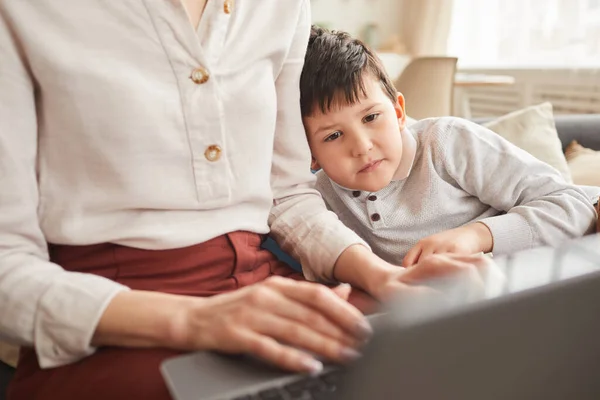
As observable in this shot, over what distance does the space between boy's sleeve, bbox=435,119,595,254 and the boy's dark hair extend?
7.2 inches

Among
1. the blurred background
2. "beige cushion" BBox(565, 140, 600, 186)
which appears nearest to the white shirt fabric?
"beige cushion" BBox(565, 140, 600, 186)

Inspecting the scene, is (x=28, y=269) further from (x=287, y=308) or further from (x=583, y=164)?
(x=583, y=164)

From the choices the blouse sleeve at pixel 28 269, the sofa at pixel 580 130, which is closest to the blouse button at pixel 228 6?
the blouse sleeve at pixel 28 269

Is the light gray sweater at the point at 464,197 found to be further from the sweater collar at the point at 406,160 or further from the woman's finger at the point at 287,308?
the woman's finger at the point at 287,308

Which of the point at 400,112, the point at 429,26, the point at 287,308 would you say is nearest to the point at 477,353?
the point at 287,308

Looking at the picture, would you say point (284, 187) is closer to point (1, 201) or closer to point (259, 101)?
point (259, 101)

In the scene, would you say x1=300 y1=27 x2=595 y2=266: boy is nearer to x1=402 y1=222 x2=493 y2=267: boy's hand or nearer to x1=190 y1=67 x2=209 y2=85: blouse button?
x1=402 y1=222 x2=493 y2=267: boy's hand

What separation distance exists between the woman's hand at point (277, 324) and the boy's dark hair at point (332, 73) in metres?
0.52

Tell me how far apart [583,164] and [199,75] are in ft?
4.61


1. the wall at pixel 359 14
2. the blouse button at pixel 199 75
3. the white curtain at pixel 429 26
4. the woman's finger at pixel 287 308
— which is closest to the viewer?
the woman's finger at pixel 287 308

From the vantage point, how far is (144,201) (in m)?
0.64

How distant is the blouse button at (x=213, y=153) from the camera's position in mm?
673

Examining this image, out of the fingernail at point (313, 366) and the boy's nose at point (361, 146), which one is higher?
the fingernail at point (313, 366)

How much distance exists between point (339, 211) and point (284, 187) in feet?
0.70
